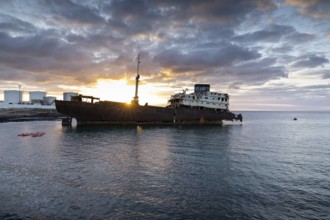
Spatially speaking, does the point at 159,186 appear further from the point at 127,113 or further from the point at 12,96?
the point at 12,96

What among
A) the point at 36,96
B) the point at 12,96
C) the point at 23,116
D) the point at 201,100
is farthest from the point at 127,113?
the point at 12,96

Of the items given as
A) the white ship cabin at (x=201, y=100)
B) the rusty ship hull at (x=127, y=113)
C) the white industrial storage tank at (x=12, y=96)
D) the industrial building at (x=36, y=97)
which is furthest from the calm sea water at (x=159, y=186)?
the white industrial storage tank at (x=12, y=96)

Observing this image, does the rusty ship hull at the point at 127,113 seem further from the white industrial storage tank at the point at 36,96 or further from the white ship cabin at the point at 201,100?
the white industrial storage tank at the point at 36,96

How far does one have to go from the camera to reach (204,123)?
2719 inches

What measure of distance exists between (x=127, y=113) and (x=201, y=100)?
80.2ft

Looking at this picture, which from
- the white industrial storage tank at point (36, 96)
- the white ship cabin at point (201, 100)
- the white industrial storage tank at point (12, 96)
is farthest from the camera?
the white industrial storage tank at point (36, 96)

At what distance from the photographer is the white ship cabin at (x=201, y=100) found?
67.1 meters

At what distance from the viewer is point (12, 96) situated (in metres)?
125

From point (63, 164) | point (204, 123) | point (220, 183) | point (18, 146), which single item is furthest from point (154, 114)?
point (220, 183)

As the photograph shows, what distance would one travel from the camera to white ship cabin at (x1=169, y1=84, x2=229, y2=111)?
220 ft

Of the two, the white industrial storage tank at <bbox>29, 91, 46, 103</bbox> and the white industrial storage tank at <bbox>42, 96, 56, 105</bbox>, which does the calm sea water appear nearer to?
the white industrial storage tank at <bbox>42, 96, 56, 105</bbox>

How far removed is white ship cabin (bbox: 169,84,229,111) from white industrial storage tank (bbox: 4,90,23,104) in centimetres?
10070

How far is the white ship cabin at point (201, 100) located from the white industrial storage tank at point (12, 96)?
100697mm

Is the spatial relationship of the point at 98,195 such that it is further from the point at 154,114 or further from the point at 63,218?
the point at 154,114
